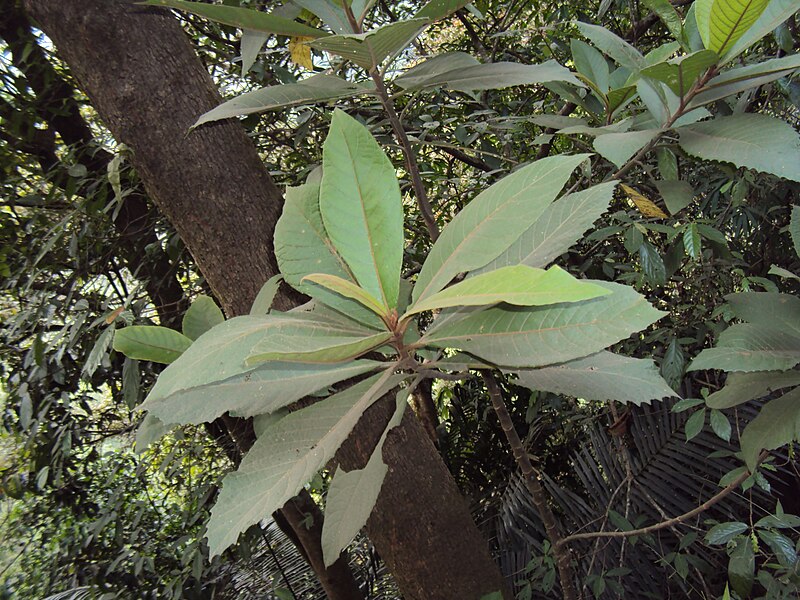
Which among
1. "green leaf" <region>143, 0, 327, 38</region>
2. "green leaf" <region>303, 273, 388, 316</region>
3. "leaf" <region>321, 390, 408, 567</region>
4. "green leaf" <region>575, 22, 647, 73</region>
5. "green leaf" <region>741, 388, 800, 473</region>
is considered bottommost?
"green leaf" <region>741, 388, 800, 473</region>

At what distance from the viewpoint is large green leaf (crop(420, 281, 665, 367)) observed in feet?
1.37

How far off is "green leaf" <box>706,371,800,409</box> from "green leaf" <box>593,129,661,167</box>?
43 cm

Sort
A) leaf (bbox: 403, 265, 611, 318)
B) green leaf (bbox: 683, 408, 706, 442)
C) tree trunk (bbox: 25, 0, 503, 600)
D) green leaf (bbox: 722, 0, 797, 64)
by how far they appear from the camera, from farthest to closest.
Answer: green leaf (bbox: 683, 408, 706, 442), tree trunk (bbox: 25, 0, 503, 600), green leaf (bbox: 722, 0, 797, 64), leaf (bbox: 403, 265, 611, 318)

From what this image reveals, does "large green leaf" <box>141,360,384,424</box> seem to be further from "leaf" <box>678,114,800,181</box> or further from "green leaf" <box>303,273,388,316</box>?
"leaf" <box>678,114,800,181</box>

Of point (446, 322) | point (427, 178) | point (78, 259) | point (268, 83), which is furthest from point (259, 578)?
point (446, 322)

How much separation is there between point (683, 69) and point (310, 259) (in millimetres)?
408

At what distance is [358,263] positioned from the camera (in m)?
0.48

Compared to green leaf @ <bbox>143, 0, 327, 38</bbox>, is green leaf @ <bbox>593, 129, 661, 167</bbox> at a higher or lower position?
lower

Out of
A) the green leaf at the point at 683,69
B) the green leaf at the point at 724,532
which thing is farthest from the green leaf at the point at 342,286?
the green leaf at the point at 724,532

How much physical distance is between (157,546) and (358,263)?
8.96ft

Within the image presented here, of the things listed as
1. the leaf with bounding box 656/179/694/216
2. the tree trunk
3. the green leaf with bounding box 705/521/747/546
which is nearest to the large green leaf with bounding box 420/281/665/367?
the leaf with bounding box 656/179/694/216

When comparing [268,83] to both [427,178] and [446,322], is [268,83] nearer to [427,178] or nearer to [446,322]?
[427,178]

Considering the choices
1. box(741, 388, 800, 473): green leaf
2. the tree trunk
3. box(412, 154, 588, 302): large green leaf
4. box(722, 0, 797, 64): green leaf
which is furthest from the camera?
the tree trunk

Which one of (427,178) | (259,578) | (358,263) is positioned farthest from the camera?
(259,578)
